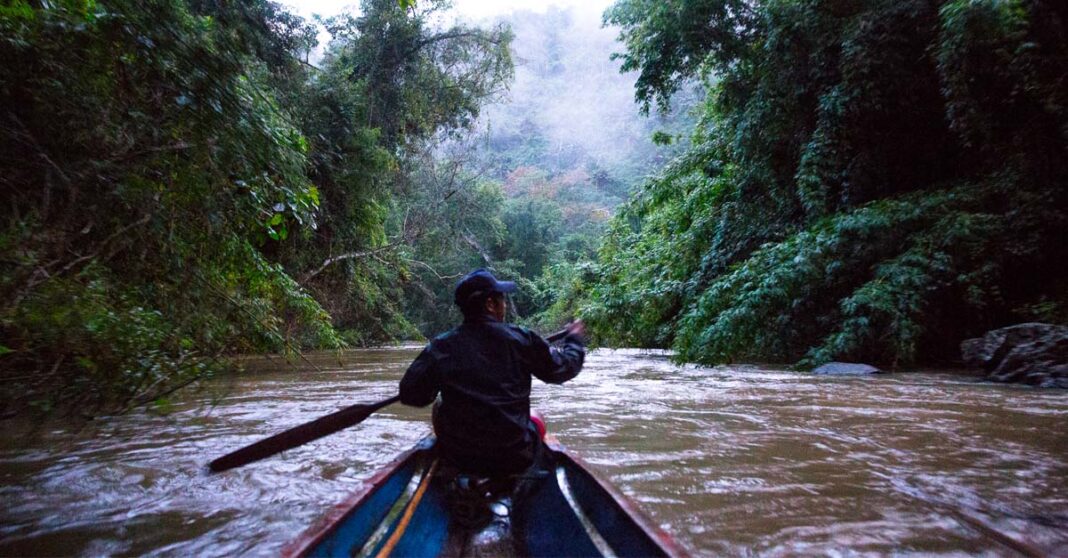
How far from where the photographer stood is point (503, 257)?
94.8ft

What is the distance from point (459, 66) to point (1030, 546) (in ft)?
42.9

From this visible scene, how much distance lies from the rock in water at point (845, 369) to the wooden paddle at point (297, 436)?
5.95 metres

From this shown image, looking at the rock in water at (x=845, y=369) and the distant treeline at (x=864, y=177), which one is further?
the rock in water at (x=845, y=369)

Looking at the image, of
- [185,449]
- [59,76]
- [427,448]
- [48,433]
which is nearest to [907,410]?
[427,448]

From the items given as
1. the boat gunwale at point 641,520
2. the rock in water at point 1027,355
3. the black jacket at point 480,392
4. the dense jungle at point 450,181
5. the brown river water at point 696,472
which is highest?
the dense jungle at point 450,181

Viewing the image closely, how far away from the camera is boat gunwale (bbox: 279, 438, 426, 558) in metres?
1.52

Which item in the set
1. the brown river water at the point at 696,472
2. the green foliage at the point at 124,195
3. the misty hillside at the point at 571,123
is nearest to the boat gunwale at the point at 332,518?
the brown river water at the point at 696,472

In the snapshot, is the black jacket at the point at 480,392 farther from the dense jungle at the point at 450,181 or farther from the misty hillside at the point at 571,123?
the misty hillside at the point at 571,123

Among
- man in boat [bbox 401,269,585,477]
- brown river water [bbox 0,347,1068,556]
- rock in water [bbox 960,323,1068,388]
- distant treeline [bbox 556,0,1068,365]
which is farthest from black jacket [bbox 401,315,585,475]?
rock in water [bbox 960,323,1068,388]

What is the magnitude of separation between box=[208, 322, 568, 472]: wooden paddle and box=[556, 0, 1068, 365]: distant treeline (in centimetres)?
551

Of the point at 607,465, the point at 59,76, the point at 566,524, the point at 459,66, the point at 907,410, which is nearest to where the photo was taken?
the point at 566,524

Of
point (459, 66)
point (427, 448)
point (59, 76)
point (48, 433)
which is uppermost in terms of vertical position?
point (459, 66)

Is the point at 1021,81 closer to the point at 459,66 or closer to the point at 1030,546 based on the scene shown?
the point at 1030,546

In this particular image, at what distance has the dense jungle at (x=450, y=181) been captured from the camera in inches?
107
